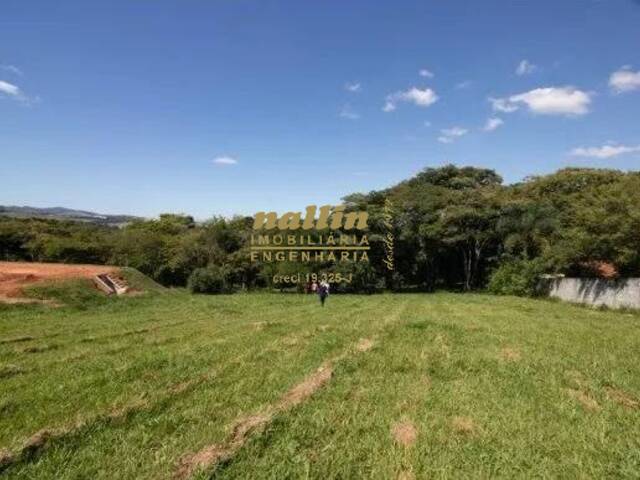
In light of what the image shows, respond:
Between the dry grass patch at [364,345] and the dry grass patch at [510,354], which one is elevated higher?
the dry grass patch at [510,354]

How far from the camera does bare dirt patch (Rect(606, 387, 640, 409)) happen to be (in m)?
8.48

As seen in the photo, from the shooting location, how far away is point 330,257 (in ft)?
146

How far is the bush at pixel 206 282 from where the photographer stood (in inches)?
1810

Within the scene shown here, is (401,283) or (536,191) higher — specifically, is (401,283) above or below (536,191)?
below

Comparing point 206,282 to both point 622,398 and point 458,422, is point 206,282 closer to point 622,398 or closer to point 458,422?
point 622,398

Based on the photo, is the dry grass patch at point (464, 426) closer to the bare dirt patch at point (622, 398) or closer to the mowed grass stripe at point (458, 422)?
the mowed grass stripe at point (458, 422)

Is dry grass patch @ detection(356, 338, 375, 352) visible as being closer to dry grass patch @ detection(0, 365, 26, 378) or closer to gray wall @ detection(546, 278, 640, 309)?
dry grass patch @ detection(0, 365, 26, 378)

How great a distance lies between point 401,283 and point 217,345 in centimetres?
3809

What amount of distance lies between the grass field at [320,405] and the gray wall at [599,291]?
44.1ft

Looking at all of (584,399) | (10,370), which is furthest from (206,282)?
(584,399)

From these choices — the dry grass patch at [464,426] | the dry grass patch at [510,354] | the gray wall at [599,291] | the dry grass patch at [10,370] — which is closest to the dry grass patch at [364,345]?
the dry grass patch at [510,354]

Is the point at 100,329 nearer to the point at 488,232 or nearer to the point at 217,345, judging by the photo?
the point at 217,345

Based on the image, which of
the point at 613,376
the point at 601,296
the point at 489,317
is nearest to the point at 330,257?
the point at 601,296

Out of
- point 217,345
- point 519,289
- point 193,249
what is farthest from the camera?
point 193,249
